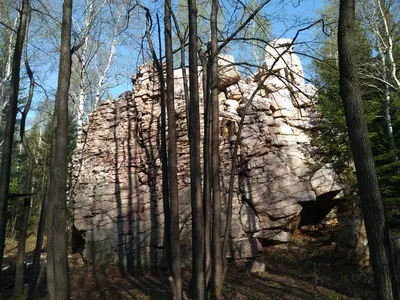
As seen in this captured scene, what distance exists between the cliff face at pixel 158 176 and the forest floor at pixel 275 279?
0.68 m

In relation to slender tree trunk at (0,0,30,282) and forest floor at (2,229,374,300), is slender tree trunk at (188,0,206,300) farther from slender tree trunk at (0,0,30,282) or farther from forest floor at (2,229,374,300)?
slender tree trunk at (0,0,30,282)

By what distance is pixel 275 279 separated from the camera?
366 inches

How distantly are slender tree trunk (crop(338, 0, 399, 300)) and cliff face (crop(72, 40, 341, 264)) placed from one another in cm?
653

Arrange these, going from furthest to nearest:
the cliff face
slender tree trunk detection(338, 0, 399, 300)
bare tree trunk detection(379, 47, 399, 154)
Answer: bare tree trunk detection(379, 47, 399, 154)
the cliff face
slender tree trunk detection(338, 0, 399, 300)

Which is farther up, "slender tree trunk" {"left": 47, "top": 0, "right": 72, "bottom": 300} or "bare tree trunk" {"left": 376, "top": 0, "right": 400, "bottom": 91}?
"bare tree trunk" {"left": 376, "top": 0, "right": 400, "bottom": 91}

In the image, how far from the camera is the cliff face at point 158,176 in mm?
11906

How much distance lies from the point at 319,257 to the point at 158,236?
5.33 m

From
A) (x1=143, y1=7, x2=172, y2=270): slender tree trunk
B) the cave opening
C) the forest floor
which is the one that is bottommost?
the forest floor

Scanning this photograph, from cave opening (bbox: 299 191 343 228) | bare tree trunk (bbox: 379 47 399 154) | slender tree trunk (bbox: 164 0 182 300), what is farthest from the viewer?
cave opening (bbox: 299 191 343 228)

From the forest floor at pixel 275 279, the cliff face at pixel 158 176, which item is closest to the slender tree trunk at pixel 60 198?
the forest floor at pixel 275 279

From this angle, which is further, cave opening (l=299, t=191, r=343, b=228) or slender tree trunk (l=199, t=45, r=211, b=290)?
cave opening (l=299, t=191, r=343, b=228)

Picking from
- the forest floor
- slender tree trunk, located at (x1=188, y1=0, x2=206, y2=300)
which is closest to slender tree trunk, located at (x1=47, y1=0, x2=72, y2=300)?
slender tree trunk, located at (x1=188, y1=0, x2=206, y2=300)

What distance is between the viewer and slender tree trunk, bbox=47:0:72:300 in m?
5.22

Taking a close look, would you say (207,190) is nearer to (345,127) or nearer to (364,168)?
(364,168)
